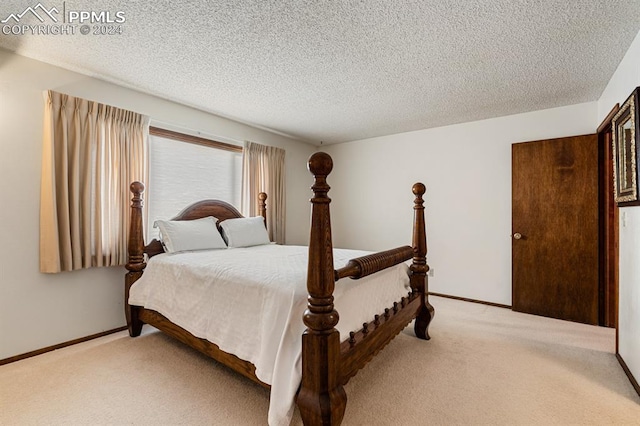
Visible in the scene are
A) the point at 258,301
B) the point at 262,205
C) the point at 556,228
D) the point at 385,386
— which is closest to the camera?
the point at 258,301

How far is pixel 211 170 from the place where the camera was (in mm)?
3811

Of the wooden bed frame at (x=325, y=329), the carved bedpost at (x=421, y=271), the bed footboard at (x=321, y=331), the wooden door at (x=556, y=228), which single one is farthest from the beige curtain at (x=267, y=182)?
the wooden door at (x=556, y=228)

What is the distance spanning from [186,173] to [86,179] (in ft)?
3.51

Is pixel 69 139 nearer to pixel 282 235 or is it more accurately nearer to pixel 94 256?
pixel 94 256

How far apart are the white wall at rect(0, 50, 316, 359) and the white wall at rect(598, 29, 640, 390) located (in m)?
4.16

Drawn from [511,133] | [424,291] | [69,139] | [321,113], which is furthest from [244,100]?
[511,133]

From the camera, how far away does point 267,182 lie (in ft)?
14.1

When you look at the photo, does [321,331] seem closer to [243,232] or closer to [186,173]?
[243,232]

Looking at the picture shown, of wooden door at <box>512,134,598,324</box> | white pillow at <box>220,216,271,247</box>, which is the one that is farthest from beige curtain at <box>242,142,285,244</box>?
wooden door at <box>512,134,598,324</box>

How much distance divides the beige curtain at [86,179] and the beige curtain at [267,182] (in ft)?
4.33

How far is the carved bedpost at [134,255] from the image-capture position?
2.72 meters

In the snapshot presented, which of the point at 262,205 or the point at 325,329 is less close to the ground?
the point at 262,205

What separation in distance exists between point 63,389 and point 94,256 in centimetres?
112

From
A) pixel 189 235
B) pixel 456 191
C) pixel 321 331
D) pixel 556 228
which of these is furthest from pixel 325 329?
pixel 456 191
